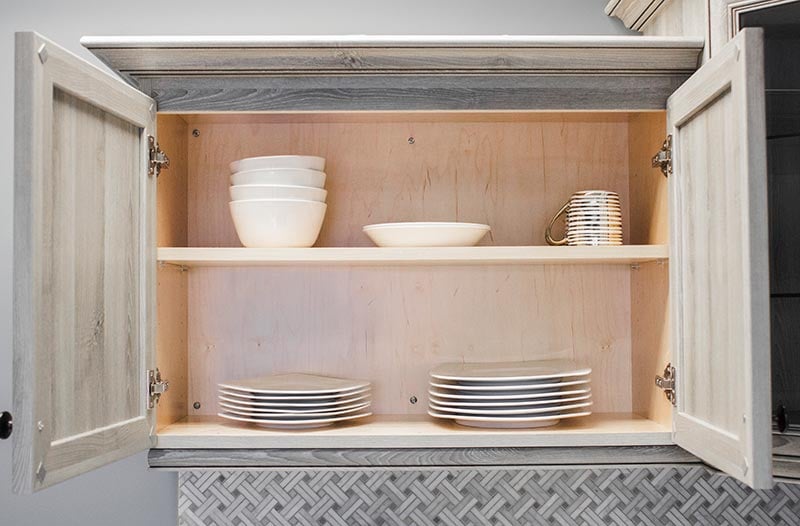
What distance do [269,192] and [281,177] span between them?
0.04m

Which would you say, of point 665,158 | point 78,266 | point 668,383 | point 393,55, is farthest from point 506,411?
point 78,266

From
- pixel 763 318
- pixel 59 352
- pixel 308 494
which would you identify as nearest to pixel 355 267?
pixel 308 494

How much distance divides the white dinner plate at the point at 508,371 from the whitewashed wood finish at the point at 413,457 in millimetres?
127

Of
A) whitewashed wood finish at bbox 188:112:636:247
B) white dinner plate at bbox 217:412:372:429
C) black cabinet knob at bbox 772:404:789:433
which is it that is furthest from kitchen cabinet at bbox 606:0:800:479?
white dinner plate at bbox 217:412:372:429

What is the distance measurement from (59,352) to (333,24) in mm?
958

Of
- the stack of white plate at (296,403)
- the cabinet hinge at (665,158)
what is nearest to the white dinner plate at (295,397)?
the stack of white plate at (296,403)

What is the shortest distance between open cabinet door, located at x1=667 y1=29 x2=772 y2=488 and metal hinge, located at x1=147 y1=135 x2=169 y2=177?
2.90 ft

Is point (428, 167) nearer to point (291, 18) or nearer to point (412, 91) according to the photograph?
point (412, 91)

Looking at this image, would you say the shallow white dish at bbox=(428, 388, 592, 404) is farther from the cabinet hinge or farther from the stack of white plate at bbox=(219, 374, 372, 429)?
the cabinet hinge

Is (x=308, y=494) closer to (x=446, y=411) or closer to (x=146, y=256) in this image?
(x=446, y=411)

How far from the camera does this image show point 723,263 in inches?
46.0

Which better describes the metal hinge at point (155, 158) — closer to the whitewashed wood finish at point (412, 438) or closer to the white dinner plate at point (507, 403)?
the whitewashed wood finish at point (412, 438)

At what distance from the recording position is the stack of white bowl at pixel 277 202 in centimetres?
148

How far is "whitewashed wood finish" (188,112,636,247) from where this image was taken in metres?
1.71
